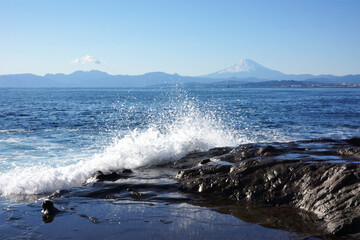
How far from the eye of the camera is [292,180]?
25.3 ft

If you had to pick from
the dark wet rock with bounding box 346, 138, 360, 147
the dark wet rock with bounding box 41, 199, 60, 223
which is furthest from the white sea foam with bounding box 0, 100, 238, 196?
the dark wet rock with bounding box 346, 138, 360, 147

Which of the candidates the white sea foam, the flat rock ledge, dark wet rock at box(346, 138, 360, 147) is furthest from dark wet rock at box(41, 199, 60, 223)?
dark wet rock at box(346, 138, 360, 147)

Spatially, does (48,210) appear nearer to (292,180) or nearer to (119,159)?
(119,159)

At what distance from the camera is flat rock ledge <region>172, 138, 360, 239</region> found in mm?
6340

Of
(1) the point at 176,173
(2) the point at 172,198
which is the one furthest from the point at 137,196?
(1) the point at 176,173

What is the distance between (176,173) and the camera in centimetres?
987

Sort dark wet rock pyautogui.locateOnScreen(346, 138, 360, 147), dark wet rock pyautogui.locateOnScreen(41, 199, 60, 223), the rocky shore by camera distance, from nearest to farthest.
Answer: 1. the rocky shore
2. dark wet rock pyautogui.locateOnScreen(41, 199, 60, 223)
3. dark wet rock pyautogui.locateOnScreen(346, 138, 360, 147)

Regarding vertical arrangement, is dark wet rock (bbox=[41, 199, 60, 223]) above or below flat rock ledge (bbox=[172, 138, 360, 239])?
below

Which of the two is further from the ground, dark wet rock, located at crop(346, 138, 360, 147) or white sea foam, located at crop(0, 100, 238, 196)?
dark wet rock, located at crop(346, 138, 360, 147)

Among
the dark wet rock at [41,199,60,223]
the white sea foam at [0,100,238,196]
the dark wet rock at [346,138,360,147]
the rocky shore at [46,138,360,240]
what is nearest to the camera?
the rocky shore at [46,138,360,240]

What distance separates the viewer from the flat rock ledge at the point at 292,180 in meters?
6.34

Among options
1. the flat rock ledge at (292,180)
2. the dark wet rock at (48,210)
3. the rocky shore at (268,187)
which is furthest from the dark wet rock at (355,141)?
the dark wet rock at (48,210)

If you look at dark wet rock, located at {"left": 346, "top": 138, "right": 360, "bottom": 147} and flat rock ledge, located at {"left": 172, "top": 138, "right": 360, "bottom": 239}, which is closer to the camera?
flat rock ledge, located at {"left": 172, "top": 138, "right": 360, "bottom": 239}

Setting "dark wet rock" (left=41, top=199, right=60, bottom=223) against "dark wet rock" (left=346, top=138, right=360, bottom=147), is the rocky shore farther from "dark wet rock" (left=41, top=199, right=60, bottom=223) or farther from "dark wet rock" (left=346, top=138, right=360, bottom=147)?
"dark wet rock" (left=346, top=138, right=360, bottom=147)
